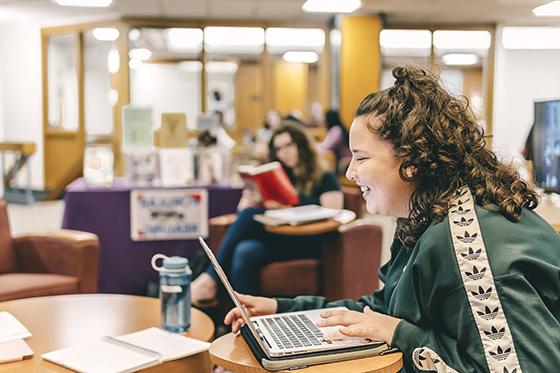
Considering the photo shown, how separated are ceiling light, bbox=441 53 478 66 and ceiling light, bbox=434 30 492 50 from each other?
4113 millimetres

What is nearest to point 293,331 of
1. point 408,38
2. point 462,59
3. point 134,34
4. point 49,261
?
point 49,261

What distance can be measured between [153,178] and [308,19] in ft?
17.8

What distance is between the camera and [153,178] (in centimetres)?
458

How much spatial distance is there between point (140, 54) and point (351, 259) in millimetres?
7537

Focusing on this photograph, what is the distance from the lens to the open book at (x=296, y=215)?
11.1 feet

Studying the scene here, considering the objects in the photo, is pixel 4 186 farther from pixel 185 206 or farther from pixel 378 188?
pixel 378 188

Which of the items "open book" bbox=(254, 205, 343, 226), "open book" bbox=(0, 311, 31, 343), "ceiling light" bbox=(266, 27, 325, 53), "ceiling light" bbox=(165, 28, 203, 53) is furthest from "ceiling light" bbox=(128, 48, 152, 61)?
"open book" bbox=(0, 311, 31, 343)

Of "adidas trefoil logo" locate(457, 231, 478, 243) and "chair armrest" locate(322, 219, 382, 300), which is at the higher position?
"adidas trefoil logo" locate(457, 231, 478, 243)

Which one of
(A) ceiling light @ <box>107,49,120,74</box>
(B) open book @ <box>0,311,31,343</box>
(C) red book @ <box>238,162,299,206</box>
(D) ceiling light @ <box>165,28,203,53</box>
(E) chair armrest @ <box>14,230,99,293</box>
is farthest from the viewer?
(D) ceiling light @ <box>165,28,203,53</box>

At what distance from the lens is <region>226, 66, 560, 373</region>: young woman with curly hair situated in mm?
1216

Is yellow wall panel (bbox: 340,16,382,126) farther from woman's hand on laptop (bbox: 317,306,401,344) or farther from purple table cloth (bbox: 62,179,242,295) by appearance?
woman's hand on laptop (bbox: 317,306,401,344)

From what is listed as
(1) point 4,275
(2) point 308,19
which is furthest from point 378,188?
(2) point 308,19

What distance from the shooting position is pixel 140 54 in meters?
10.2

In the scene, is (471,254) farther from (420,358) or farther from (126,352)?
(126,352)
